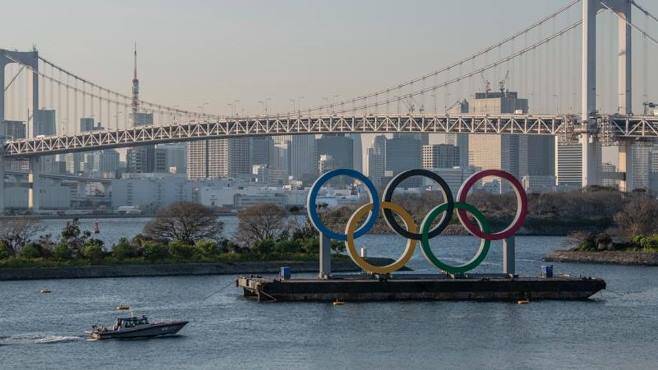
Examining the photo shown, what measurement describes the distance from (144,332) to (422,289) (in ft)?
18.7

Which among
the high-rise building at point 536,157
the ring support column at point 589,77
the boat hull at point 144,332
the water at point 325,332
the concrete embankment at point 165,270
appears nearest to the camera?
the water at point 325,332

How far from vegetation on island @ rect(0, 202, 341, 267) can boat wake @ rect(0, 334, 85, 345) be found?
9.84 metres

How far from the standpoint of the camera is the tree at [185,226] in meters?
37.9

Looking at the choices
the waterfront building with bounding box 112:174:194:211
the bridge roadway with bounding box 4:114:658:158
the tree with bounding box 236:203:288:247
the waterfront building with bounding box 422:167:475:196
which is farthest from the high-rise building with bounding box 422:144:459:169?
the tree with bounding box 236:203:288:247

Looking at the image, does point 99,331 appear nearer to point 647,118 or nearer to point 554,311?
point 554,311

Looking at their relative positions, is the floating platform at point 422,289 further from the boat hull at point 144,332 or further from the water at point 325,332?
the boat hull at point 144,332

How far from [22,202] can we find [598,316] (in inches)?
2415

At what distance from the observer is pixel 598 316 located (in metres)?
25.7

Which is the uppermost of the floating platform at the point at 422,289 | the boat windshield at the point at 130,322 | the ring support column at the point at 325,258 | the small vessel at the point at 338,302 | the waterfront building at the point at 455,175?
the waterfront building at the point at 455,175

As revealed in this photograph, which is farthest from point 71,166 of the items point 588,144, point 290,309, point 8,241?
point 290,309

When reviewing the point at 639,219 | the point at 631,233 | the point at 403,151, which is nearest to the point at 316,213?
the point at 631,233

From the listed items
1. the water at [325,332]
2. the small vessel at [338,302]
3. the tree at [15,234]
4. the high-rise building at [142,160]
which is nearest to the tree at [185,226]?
the tree at [15,234]

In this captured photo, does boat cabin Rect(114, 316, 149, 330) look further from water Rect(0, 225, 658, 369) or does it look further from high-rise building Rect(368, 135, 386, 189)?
high-rise building Rect(368, 135, 386, 189)

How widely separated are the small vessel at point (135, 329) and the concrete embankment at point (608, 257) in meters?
16.3
